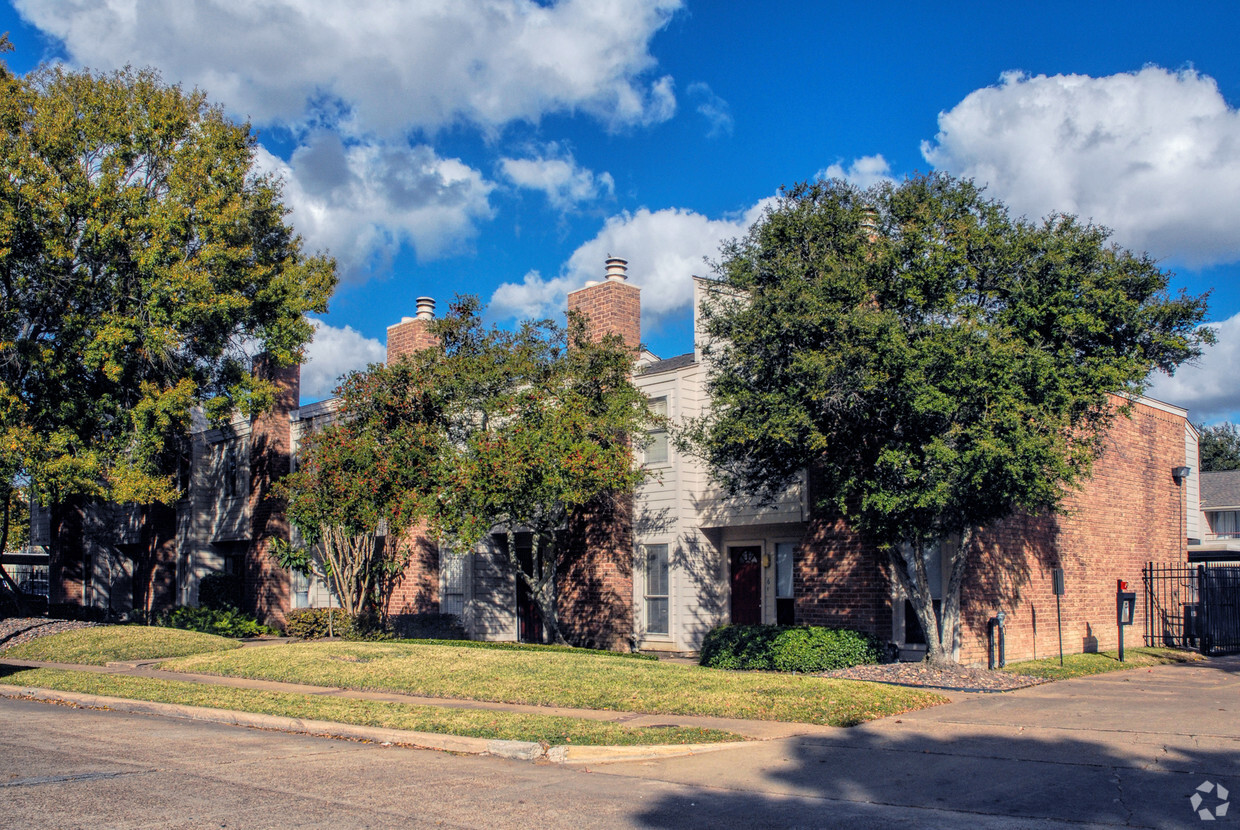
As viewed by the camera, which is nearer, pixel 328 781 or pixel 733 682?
pixel 328 781

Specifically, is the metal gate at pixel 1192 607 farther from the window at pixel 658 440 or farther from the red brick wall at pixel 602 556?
the red brick wall at pixel 602 556

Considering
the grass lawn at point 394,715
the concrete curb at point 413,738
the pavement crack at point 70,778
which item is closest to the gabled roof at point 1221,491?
the grass lawn at point 394,715

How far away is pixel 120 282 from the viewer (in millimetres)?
22250

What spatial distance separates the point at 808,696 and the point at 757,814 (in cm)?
501

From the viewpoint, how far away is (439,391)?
2030 cm

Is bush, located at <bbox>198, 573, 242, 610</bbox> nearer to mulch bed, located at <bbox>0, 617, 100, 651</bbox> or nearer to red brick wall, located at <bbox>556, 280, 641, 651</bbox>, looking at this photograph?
mulch bed, located at <bbox>0, 617, 100, 651</bbox>

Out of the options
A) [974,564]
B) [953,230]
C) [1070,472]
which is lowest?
[974,564]

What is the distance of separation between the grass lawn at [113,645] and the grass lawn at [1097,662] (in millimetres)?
15563

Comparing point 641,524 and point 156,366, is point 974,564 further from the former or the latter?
point 156,366

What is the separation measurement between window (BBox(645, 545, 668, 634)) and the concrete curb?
33.5 ft

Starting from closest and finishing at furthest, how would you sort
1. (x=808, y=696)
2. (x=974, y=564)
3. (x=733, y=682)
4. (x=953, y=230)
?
(x=808, y=696) → (x=733, y=682) → (x=953, y=230) → (x=974, y=564)

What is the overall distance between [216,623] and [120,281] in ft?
30.6

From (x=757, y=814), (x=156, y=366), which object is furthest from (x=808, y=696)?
(x=156, y=366)

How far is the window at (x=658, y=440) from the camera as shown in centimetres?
2088
